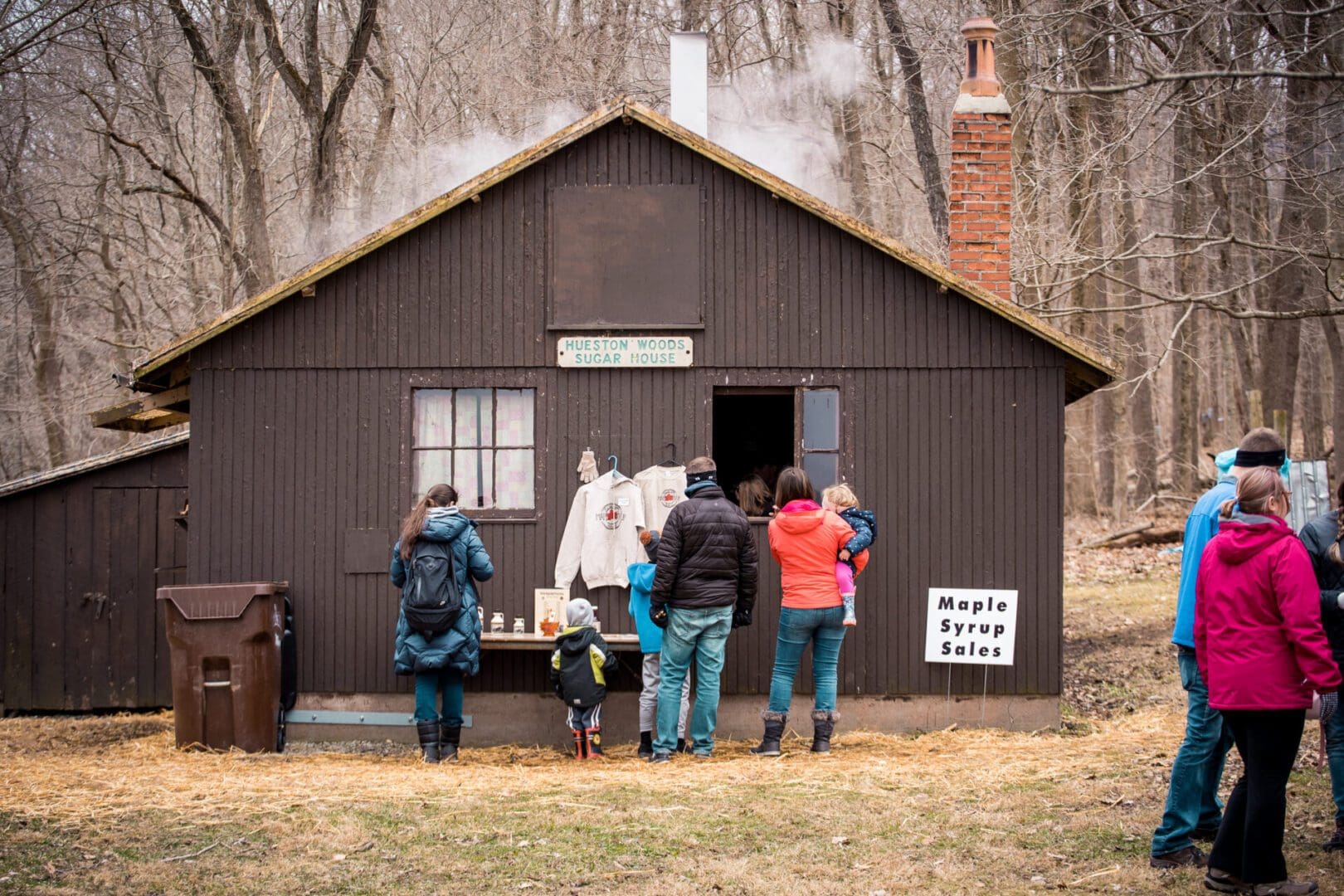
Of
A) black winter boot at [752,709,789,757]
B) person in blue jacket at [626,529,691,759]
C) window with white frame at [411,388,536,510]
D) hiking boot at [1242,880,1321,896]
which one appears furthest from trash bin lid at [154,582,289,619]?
hiking boot at [1242,880,1321,896]

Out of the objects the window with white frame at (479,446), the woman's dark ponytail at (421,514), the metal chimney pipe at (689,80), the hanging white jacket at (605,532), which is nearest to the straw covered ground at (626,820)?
the hanging white jacket at (605,532)

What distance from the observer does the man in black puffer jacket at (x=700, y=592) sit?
9969 millimetres

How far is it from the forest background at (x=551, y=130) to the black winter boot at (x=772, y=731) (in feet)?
26.4

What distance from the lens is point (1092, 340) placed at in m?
24.1

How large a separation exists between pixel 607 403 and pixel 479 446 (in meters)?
1.08

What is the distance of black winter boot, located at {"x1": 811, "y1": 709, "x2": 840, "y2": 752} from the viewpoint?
10289mm

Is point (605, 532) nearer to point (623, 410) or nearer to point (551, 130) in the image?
point (623, 410)

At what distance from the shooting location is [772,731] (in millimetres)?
10250

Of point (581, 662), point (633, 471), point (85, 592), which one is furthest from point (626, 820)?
point (85, 592)

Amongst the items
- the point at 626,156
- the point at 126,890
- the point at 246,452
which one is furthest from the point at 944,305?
the point at 126,890

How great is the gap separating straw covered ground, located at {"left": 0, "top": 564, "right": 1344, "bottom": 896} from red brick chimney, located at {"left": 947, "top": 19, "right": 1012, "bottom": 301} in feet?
12.4

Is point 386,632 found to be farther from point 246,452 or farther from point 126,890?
point 126,890

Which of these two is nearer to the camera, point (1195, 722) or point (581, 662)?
point (1195, 722)

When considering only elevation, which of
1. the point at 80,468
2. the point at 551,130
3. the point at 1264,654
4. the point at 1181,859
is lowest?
the point at 1181,859
